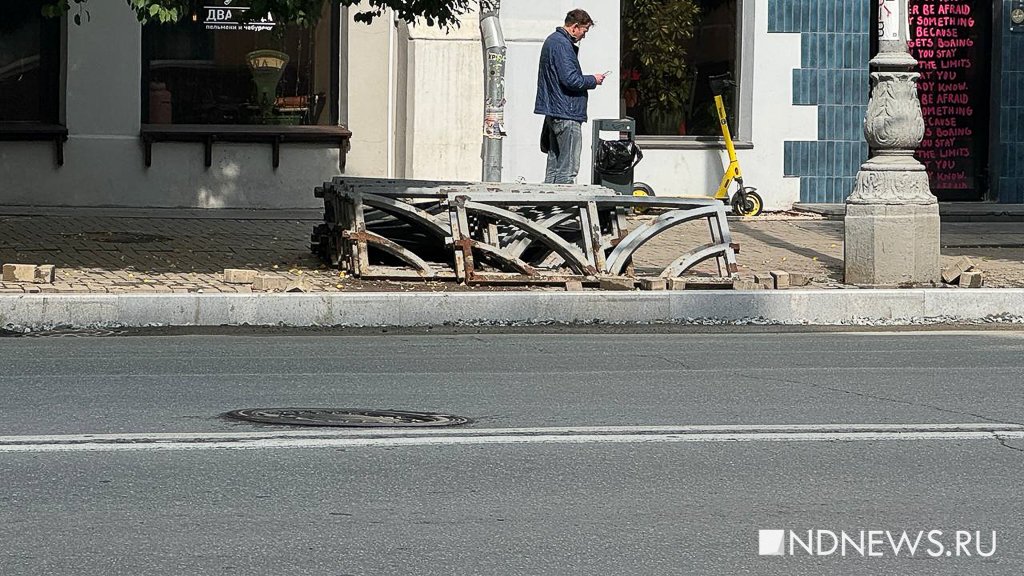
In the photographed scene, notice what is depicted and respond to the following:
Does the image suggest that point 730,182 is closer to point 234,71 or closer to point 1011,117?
point 1011,117

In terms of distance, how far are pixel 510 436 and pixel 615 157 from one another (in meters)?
10.0

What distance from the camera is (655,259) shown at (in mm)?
14016

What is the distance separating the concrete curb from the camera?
34.8 ft

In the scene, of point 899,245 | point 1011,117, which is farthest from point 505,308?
point 1011,117

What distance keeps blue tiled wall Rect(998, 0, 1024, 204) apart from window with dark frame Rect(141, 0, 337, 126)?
7881mm

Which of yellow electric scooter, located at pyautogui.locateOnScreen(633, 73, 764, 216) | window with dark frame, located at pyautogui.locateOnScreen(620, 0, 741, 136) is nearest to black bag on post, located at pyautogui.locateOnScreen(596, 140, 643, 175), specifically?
yellow electric scooter, located at pyautogui.locateOnScreen(633, 73, 764, 216)

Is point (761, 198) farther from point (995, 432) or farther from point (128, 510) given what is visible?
point (128, 510)

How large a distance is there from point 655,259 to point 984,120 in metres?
6.95

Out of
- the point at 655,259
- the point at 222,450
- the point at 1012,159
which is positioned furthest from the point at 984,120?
the point at 222,450

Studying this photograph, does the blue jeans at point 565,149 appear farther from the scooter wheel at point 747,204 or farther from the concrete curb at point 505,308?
the scooter wheel at point 747,204

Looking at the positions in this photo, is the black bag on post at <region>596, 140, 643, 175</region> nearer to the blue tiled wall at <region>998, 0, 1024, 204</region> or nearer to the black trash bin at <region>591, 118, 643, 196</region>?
the black trash bin at <region>591, 118, 643, 196</region>

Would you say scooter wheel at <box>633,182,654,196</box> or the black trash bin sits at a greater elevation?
the black trash bin

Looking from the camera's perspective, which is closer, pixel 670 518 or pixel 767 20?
pixel 670 518

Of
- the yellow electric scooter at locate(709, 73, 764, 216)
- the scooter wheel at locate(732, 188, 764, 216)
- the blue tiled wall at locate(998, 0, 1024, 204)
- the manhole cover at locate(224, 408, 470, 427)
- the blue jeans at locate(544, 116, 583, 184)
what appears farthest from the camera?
the blue tiled wall at locate(998, 0, 1024, 204)
